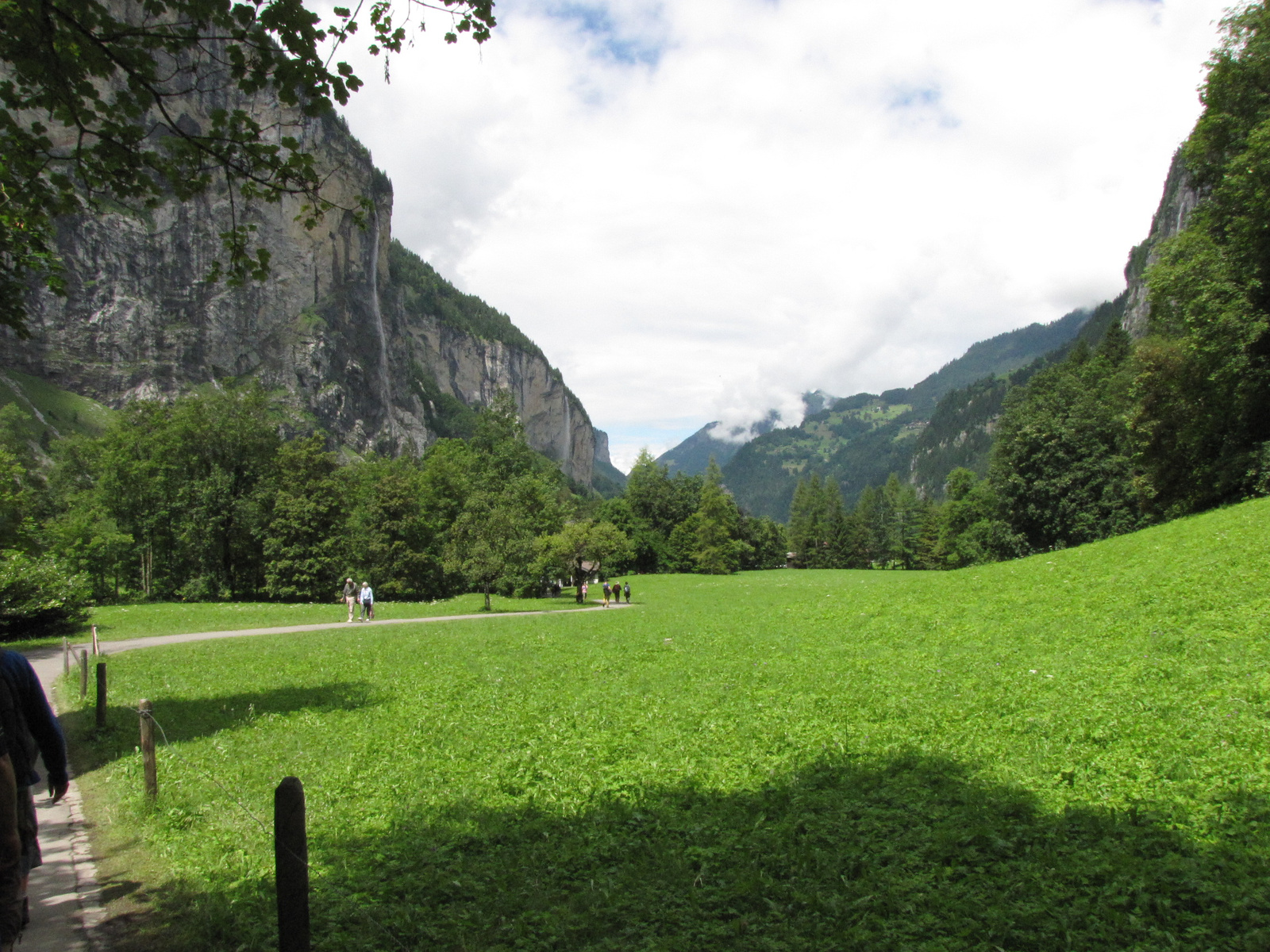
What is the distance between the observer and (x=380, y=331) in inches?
7141

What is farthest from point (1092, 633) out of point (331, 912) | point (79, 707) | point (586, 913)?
point (79, 707)

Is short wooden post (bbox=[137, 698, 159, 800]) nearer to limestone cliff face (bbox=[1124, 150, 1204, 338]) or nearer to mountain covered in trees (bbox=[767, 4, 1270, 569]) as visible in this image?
mountain covered in trees (bbox=[767, 4, 1270, 569])

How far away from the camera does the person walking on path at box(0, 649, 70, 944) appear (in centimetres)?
486

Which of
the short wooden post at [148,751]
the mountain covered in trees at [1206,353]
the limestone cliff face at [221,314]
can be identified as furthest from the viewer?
the limestone cliff face at [221,314]

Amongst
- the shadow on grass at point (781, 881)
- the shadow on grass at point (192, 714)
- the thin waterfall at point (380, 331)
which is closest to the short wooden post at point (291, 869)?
the shadow on grass at point (781, 881)

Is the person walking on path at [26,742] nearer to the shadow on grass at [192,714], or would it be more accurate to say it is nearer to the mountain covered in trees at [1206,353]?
the shadow on grass at [192,714]

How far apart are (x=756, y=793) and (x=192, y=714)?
1019 cm

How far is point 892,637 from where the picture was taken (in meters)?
16.5

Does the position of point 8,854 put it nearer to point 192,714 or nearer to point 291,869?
point 291,869

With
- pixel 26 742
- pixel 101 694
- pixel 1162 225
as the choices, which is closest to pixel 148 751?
pixel 26 742

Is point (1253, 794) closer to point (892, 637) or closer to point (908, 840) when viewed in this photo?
point (908, 840)

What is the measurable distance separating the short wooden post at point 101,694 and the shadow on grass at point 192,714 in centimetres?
14

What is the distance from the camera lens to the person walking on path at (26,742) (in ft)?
16.0

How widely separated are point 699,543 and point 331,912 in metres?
82.9
